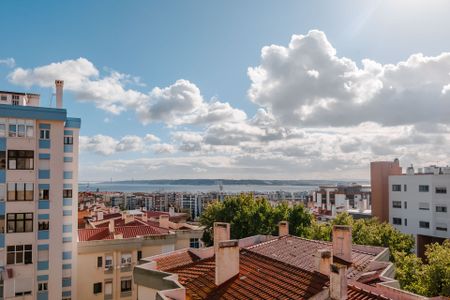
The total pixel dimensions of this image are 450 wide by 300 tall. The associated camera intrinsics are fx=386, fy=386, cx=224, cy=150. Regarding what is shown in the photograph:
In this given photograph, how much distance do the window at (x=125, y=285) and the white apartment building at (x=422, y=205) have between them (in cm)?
4392

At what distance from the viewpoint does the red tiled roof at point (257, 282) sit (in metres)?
14.9

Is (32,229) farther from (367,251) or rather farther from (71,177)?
(367,251)

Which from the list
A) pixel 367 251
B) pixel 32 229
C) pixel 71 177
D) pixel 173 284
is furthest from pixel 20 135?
pixel 367 251

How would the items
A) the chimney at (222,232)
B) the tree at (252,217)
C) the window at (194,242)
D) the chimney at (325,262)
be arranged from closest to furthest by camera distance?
the chimney at (325,262), the chimney at (222,232), the tree at (252,217), the window at (194,242)

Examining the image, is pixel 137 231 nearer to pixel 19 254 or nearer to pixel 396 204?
pixel 19 254

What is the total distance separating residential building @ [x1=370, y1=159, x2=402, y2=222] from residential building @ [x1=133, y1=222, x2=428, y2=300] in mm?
46803

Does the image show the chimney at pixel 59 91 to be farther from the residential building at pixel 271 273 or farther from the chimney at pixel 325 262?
the chimney at pixel 325 262

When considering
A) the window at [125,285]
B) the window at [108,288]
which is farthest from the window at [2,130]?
the window at [125,285]

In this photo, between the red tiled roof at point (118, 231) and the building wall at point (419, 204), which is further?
the building wall at point (419, 204)

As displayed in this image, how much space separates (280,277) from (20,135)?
24396 millimetres

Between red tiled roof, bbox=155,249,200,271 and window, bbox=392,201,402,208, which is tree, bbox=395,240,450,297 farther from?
window, bbox=392,201,402,208

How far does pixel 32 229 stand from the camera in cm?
→ 3072

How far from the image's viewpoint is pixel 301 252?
21.3 meters

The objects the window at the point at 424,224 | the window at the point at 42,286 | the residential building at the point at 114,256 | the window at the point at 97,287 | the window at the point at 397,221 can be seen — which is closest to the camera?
the window at the point at 42,286
